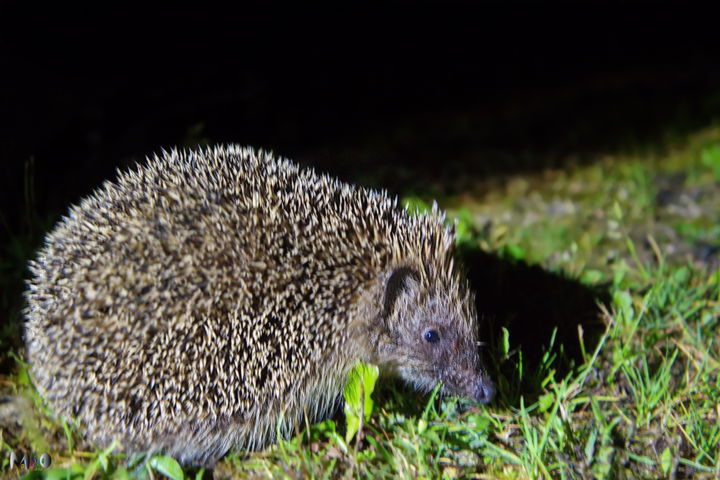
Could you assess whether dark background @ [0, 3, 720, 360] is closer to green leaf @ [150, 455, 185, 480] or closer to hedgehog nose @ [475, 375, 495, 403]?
green leaf @ [150, 455, 185, 480]

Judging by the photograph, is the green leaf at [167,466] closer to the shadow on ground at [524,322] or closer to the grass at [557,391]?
the grass at [557,391]

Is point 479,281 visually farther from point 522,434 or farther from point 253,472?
point 253,472

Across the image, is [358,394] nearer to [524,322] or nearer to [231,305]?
[231,305]

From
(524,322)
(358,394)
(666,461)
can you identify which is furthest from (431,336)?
(666,461)

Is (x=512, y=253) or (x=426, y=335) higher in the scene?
(x=512, y=253)

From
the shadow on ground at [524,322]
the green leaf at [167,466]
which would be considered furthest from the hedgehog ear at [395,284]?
the green leaf at [167,466]

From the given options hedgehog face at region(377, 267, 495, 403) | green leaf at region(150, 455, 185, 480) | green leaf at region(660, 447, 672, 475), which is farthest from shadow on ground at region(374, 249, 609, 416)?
green leaf at region(150, 455, 185, 480)

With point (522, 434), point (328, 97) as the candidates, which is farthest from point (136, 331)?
point (328, 97)
